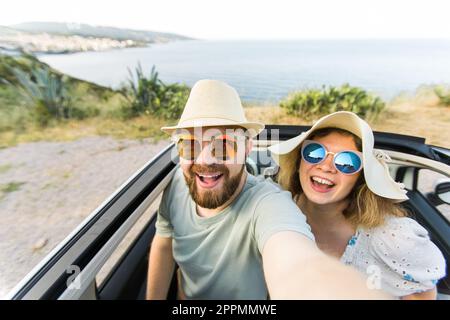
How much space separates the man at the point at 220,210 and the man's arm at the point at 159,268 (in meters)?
0.01

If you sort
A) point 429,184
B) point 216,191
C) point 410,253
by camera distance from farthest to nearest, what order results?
point 429,184 < point 216,191 < point 410,253

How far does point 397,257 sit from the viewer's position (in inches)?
49.3

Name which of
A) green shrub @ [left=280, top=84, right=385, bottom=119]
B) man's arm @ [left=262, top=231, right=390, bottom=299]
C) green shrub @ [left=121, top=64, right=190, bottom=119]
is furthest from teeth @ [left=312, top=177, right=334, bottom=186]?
green shrub @ [left=121, top=64, right=190, bottom=119]

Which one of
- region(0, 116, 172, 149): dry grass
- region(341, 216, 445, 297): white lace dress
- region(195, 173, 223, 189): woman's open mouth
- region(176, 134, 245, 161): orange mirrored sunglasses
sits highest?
region(176, 134, 245, 161): orange mirrored sunglasses

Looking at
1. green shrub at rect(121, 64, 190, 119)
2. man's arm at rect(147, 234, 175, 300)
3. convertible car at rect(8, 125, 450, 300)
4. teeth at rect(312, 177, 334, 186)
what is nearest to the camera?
convertible car at rect(8, 125, 450, 300)

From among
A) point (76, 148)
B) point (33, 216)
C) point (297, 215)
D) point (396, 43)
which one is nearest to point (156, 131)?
point (76, 148)

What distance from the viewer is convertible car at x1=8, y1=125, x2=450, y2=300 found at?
0.84m

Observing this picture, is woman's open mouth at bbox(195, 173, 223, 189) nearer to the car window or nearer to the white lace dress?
the white lace dress

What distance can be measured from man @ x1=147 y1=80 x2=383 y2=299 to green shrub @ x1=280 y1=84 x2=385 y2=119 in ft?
18.1

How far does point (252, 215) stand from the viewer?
1.26m

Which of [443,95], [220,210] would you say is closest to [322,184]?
[220,210]

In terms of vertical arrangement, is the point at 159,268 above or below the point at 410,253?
below

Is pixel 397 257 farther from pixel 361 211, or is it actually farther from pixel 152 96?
pixel 152 96

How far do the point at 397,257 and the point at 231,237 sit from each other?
2.58 feet
